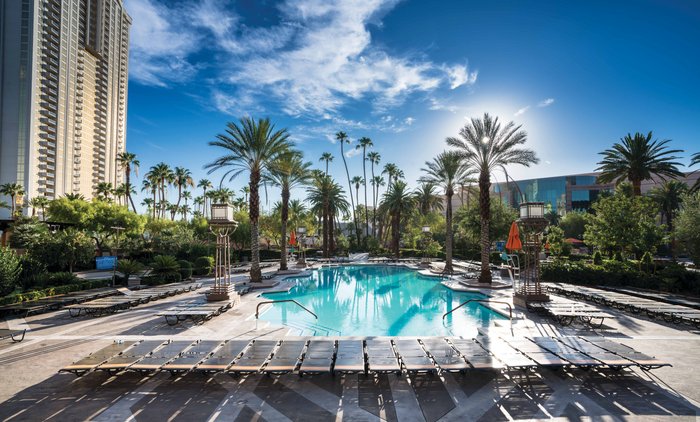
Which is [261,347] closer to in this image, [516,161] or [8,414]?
A: [8,414]

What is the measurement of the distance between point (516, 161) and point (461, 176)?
731 cm

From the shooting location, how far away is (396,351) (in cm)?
858

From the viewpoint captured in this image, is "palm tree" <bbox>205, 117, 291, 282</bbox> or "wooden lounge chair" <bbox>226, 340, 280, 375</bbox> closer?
"wooden lounge chair" <bbox>226, 340, 280, 375</bbox>

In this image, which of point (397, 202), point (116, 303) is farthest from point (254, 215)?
point (397, 202)

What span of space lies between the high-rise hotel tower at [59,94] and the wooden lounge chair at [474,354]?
8832cm

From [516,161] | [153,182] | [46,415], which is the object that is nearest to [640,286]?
[516,161]

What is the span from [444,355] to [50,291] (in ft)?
60.7

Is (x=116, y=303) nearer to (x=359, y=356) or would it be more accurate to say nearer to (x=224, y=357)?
(x=224, y=357)

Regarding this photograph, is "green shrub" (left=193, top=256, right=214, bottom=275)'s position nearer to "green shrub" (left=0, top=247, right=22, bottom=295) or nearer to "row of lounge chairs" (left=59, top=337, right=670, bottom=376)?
"green shrub" (left=0, top=247, right=22, bottom=295)

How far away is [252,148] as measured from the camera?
22641 mm

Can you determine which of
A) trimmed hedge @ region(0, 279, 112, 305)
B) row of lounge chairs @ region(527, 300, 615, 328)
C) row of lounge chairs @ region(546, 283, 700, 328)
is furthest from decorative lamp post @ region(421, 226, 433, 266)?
trimmed hedge @ region(0, 279, 112, 305)

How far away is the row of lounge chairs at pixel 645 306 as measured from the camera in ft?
39.8

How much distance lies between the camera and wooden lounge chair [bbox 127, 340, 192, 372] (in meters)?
7.50

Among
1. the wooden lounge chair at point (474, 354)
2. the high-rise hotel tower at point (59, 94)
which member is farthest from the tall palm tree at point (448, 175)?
the high-rise hotel tower at point (59, 94)
